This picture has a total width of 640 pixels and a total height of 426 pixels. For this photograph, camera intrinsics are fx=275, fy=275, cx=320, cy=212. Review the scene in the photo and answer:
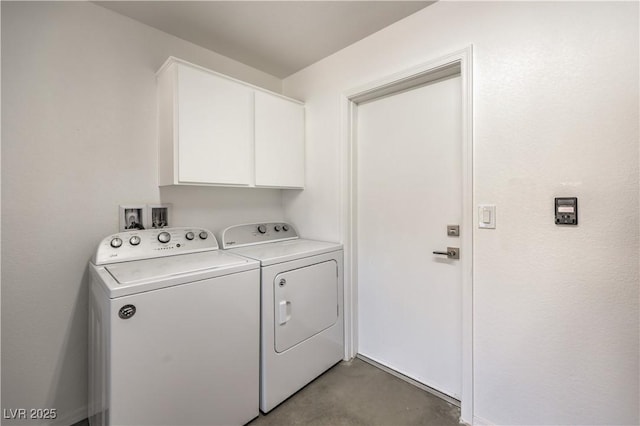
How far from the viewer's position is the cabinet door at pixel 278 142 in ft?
6.87

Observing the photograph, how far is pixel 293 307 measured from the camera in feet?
5.74

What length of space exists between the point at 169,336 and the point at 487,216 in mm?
1679

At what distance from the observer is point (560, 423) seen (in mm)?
1275

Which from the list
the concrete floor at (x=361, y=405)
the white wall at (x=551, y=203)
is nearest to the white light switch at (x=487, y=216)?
the white wall at (x=551, y=203)

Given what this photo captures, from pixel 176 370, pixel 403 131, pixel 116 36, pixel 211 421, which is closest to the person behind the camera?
pixel 176 370

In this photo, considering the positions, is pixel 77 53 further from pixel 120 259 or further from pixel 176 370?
pixel 176 370

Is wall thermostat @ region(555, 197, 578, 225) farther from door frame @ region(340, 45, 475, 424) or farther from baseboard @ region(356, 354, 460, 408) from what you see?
baseboard @ region(356, 354, 460, 408)

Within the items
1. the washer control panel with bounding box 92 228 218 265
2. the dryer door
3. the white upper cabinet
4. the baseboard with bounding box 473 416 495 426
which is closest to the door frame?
the baseboard with bounding box 473 416 495 426

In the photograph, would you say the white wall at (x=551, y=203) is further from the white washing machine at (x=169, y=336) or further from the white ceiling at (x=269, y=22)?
the white washing machine at (x=169, y=336)

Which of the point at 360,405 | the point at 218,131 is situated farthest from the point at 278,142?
the point at 360,405

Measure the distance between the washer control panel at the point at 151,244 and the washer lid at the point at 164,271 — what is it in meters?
0.05

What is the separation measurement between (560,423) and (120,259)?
2.37m

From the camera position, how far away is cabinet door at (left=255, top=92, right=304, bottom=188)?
6.87 ft

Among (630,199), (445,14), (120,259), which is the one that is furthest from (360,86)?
(120,259)
